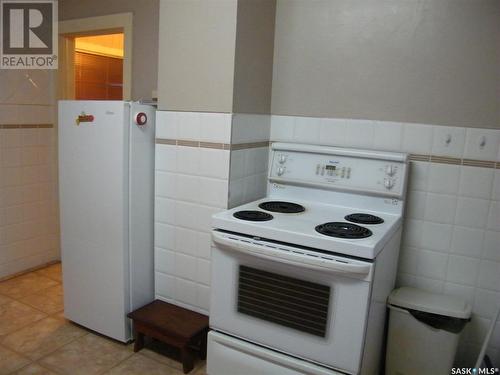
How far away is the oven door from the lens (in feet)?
5.33

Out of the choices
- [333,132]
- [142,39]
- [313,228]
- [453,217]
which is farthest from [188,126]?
[453,217]

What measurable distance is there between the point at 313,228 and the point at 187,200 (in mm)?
822

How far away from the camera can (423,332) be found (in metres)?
1.92

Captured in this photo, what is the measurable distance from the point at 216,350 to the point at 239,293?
13.3 inches

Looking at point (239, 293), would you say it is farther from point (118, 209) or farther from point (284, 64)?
point (284, 64)

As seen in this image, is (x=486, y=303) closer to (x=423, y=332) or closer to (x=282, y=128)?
(x=423, y=332)

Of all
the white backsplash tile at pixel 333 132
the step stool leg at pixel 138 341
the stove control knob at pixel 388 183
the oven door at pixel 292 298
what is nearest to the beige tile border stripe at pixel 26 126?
the step stool leg at pixel 138 341

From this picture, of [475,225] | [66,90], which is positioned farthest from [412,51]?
[66,90]

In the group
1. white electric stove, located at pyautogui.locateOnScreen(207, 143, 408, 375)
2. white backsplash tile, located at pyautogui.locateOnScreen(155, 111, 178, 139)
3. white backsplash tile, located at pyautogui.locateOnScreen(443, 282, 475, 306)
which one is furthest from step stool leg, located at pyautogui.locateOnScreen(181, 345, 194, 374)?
white backsplash tile, located at pyautogui.locateOnScreen(443, 282, 475, 306)

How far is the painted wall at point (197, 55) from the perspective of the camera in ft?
6.87

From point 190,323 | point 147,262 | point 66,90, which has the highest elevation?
point 66,90

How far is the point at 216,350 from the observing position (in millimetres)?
1993

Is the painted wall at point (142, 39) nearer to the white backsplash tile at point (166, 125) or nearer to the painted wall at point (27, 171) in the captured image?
the white backsplash tile at point (166, 125)

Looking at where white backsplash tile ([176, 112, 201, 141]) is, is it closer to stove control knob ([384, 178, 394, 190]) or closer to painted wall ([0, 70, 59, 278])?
stove control knob ([384, 178, 394, 190])
